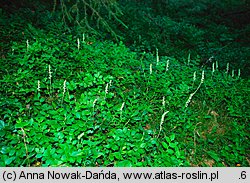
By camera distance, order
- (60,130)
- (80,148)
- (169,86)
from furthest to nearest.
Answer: (169,86)
(60,130)
(80,148)

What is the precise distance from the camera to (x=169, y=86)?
4238 millimetres

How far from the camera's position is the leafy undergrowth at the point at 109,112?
7.59 feet

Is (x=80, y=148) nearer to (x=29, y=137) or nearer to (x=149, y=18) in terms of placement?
(x=29, y=137)

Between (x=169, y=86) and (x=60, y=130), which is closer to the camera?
(x=60, y=130)

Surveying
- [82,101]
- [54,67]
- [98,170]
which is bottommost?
[98,170]

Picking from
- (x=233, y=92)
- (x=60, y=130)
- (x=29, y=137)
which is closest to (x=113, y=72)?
(x=60, y=130)

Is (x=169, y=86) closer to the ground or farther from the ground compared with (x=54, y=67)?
closer to the ground

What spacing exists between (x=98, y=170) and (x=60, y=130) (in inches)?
29.9

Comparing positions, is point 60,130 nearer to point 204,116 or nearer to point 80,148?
point 80,148

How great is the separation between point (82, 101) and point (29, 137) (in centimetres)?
87

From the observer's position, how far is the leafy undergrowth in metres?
2.31

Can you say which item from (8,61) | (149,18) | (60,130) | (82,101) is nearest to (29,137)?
(60,130)

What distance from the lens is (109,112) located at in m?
2.92

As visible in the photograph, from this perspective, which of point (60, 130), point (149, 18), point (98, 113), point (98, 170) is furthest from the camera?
point (149, 18)
